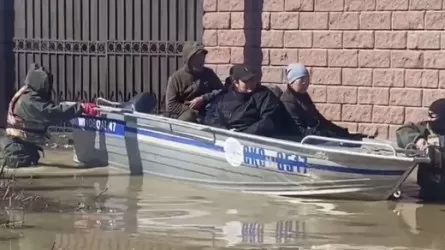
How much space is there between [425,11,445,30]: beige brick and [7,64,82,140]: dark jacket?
169 inches

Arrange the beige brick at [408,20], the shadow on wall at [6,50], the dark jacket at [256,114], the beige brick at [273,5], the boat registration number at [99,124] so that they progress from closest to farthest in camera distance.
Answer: the dark jacket at [256,114] → the boat registration number at [99,124] → the beige brick at [408,20] → the beige brick at [273,5] → the shadow on wall at [6,50]

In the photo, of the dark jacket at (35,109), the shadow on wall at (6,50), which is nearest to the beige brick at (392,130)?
the dark jacket at (35,109)

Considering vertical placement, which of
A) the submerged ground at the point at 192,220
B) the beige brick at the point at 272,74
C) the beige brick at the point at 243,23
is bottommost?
the submerged ground at the point at 192,220

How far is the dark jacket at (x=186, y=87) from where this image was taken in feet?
41.0

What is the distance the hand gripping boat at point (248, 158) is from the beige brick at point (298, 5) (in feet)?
8.06

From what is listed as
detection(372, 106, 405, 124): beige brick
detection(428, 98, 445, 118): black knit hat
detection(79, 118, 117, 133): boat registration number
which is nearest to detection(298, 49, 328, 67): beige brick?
detection(372, 106, 405, 124): beige brick

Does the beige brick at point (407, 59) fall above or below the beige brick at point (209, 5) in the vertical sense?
below

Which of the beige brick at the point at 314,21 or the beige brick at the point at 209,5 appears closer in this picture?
the beige brick at the point at 314,21

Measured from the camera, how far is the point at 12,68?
16125 mm

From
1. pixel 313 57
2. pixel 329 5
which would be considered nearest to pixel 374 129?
pixel 313 57

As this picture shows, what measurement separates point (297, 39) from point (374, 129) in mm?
1546

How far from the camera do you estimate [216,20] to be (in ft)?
46.2

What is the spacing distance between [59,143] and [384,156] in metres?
5.97

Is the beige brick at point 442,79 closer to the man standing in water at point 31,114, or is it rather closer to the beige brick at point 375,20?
the beige brick at point 375,20
